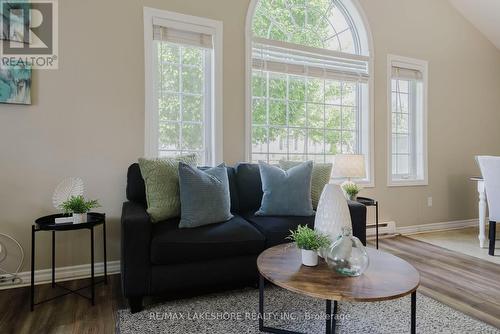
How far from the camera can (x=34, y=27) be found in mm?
2391

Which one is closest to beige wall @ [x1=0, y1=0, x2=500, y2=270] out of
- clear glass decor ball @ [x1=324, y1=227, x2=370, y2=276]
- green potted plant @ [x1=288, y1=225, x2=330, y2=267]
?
green potted plant @ [x1=288, y1=225, x2=330, y2=267]

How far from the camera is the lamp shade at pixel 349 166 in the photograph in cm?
310

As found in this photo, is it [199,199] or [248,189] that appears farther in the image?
[248,189]

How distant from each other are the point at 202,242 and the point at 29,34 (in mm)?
2141

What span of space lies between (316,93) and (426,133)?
173 centimetres

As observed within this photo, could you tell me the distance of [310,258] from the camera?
1.50 meters

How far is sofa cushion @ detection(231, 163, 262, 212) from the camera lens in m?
2.72

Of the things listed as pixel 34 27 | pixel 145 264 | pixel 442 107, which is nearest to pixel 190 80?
pixel 34 27

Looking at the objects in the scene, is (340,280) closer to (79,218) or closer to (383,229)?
(79,218)

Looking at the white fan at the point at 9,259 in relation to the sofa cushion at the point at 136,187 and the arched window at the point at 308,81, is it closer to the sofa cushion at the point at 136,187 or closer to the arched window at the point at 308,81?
the sofa cushion at the point at 136,187

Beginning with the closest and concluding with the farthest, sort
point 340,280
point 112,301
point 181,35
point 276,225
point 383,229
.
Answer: point 340,280 → point 112,301 → point 276,225 → point 181,35 → point 383,229

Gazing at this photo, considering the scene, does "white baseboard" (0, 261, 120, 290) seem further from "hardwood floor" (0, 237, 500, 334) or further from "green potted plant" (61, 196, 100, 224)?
"green potted plant" (61, 196, 100, 224)

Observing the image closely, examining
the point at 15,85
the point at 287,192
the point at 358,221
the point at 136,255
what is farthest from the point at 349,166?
the point at 15,85

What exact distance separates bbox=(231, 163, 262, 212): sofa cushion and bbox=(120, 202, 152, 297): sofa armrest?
1.00 meters
